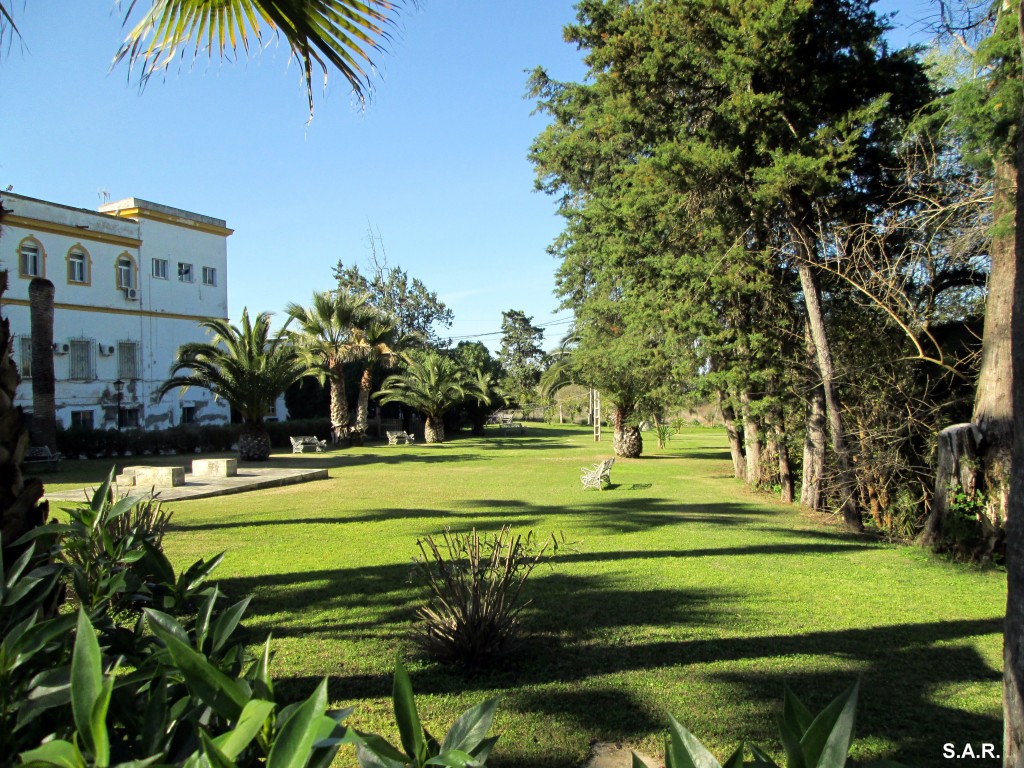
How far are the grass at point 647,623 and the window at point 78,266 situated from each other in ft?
82.8

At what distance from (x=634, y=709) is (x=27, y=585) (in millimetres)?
3441

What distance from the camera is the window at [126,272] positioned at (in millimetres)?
34750

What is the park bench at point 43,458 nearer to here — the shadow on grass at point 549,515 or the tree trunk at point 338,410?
the shadow on grass at point 549,515

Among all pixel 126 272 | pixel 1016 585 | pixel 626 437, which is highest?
pixel 126 272

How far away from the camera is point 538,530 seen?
10836 millimetres

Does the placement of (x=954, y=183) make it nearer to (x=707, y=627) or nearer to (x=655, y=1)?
(x=655, y=1)

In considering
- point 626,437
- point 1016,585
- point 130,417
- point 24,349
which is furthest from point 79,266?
point 1016,585

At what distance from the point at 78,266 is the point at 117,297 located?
233 centimetres

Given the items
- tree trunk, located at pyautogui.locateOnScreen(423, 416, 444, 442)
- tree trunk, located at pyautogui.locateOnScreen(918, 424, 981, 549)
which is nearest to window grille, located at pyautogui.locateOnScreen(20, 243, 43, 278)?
tree trunk, located at pyautogui.locateOnScreen(423, 416, 444, 442)

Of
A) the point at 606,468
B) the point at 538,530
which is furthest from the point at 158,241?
the point at 538,530

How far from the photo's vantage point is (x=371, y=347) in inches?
A: 1332

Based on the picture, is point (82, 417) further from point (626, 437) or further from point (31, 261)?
point (626, 437)

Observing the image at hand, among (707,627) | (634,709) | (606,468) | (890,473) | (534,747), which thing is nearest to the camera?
(534,747)

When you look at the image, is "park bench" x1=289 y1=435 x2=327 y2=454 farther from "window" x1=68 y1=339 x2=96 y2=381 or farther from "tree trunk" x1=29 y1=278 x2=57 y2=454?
"window" x1=68 y1=339 x2=96 y2=381
